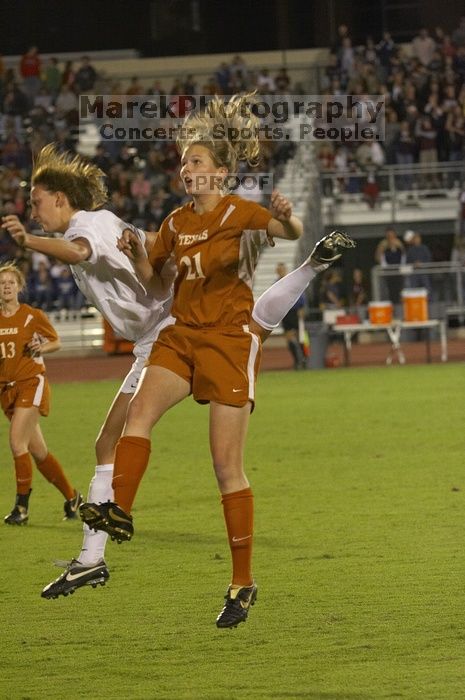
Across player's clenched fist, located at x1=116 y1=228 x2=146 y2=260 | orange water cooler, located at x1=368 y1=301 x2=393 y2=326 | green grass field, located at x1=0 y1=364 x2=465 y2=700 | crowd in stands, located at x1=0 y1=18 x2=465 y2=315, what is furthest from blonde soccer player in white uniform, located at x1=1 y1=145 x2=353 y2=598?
crowd in stands, located at x1=0 y1=18 x2=465 y2=315

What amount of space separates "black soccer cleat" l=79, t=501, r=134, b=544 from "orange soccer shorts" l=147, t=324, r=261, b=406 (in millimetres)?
591

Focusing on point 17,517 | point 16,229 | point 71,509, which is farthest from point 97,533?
point 71,509

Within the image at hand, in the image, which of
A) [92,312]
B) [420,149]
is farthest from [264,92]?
[92,312]

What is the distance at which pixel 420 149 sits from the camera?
97.5ft

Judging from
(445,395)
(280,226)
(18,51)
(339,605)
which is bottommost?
(445,395)

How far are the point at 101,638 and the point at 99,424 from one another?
10.4 metres

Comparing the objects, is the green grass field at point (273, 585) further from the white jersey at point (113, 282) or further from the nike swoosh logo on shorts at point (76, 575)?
the white jersey at point (113, 282)

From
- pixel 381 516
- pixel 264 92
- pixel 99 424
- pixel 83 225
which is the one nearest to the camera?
pixel 83 225

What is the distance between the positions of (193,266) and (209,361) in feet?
1.31

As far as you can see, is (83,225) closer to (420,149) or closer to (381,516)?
(381,516)

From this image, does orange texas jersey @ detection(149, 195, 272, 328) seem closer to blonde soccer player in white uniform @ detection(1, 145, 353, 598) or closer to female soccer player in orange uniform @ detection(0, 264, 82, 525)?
blonde soccer player in white uniform @ detection(1, 145, 353, 598)

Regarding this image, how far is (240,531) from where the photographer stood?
19.0 ft

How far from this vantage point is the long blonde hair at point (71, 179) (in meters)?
6.24

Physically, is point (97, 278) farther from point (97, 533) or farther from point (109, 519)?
point (109, 519)
